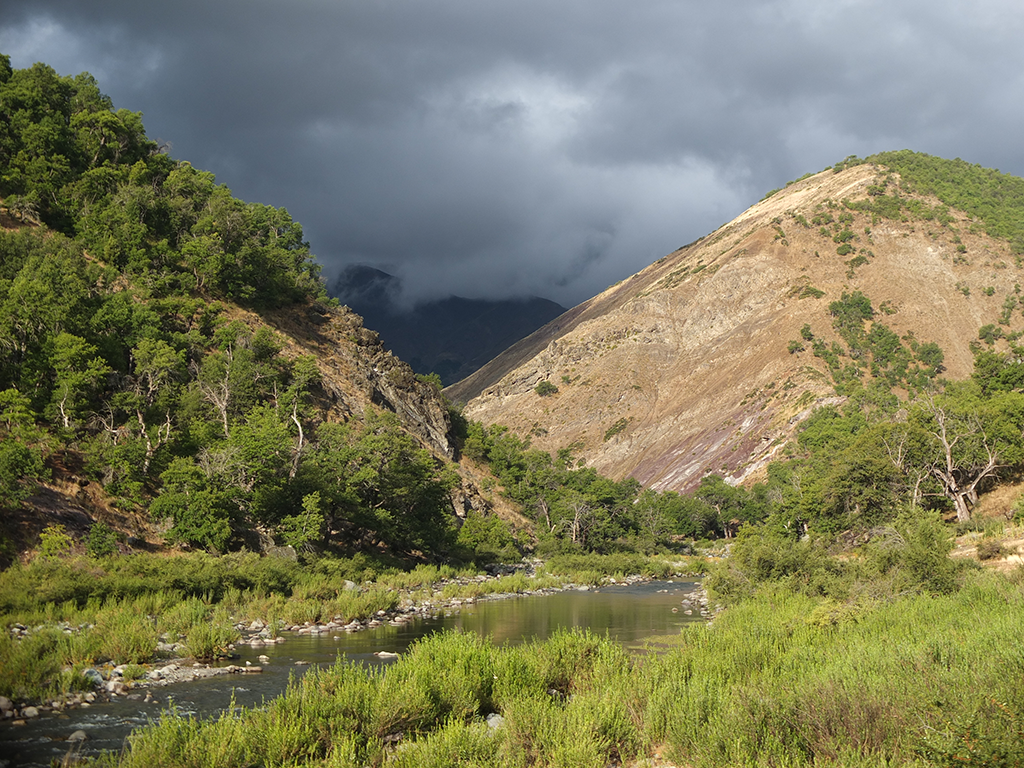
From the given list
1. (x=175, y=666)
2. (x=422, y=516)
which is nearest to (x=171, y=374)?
(x=422, y=516)

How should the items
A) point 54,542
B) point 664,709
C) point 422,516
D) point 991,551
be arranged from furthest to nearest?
point 422,516
point 991,551
point 54,542
point 664,709

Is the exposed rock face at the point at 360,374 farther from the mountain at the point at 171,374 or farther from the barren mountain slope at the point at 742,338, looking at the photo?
the barren mountain slope at the point at 742,338

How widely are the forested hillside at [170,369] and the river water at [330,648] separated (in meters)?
11.9

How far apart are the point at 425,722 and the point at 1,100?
66.0 meters

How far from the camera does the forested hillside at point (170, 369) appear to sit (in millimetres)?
32219

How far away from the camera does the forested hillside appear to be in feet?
106

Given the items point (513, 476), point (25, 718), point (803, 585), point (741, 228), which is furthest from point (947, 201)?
point (25, 718)

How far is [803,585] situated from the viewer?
26219mm

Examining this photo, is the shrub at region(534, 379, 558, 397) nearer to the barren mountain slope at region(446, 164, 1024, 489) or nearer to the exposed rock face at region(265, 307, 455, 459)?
the barren mountain slope at region(446, 164, 1024, 489)

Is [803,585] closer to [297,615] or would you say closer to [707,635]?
[707,635]

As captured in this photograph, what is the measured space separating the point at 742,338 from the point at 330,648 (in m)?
124

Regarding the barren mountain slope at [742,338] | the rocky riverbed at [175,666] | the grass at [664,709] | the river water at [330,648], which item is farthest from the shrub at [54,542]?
the barren mountain slope at [742,338]

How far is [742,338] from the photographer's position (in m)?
132

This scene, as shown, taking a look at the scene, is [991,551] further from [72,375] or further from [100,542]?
[72,375]
